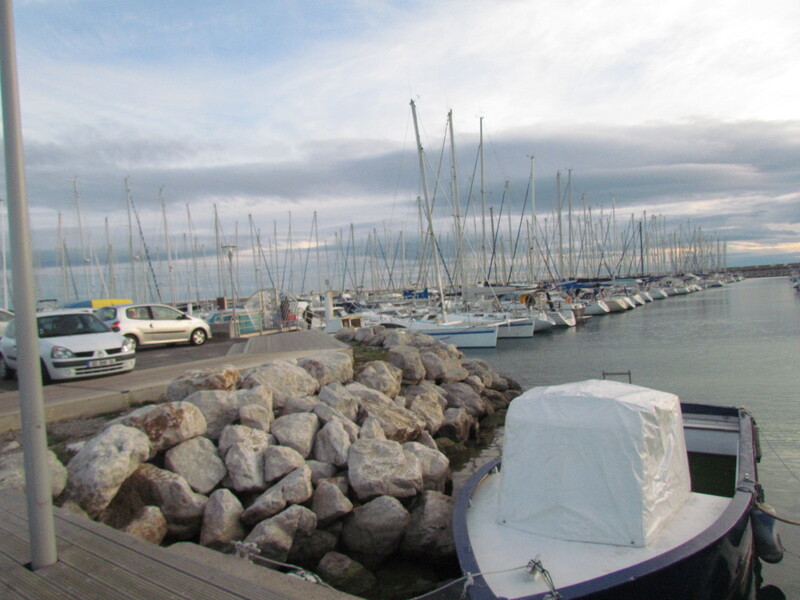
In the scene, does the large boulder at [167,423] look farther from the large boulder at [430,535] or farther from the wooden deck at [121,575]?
the large boulder at [430,535]

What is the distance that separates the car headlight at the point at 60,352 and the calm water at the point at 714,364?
8668mm

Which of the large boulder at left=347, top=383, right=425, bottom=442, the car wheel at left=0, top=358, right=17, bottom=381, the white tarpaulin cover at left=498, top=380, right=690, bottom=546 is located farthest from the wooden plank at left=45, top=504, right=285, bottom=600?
the car wheel at left=0, top=358, right=17, bottom=381

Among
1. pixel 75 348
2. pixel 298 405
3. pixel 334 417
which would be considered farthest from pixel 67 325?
pixel 334 417

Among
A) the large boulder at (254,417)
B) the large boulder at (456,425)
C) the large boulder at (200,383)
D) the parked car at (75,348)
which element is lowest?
the large boulder at (456,425)

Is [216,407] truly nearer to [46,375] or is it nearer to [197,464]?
[197,464]

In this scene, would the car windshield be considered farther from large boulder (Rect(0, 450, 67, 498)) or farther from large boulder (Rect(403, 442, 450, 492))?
large boulder (Rect(403, 442, 450, 492))

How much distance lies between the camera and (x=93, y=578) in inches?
178

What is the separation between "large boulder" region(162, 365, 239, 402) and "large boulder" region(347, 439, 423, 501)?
2982 mm

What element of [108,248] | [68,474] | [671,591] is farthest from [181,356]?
[108,248]

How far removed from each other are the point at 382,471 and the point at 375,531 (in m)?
1.07

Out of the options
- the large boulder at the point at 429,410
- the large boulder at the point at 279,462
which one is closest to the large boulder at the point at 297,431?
the large boulder at the point at 279,462

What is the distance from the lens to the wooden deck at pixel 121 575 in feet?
14.2

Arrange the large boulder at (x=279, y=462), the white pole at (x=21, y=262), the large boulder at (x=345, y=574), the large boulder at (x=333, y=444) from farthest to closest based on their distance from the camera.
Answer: the large boulder at (x=333, y=444) → the large boulder at (x=279, y=462) → the large boulder at (x=345, y=574) → the white pole at (x=21, y=262)

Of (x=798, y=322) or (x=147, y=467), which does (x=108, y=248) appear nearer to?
(x=147, y=467)
